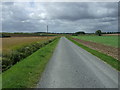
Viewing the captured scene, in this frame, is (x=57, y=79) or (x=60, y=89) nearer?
(x=60, y=89)

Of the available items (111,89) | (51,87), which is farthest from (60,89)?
(111,89)

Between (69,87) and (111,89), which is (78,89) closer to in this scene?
(69,87)

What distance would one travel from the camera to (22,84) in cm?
636

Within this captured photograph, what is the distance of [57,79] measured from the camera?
23.1ft

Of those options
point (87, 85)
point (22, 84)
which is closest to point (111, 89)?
point (87, 85)

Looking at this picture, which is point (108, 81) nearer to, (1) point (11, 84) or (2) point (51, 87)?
(2) point (51, 87)

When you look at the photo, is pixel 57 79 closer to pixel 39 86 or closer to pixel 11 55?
pixel 39 86

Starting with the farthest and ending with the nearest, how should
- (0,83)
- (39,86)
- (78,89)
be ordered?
(0,83) → (39,86) → (78,89)

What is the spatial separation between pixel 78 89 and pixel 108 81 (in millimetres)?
1887

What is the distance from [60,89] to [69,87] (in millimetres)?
420

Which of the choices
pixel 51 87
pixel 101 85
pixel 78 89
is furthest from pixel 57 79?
pixel 101 85

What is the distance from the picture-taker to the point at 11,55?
12734 mm

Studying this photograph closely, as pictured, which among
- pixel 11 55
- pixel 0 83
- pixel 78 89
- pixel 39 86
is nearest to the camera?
pixel 78 89

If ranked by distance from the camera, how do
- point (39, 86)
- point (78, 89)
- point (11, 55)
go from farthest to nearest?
point (11, 55), point (39, 86), point (78, 89)
